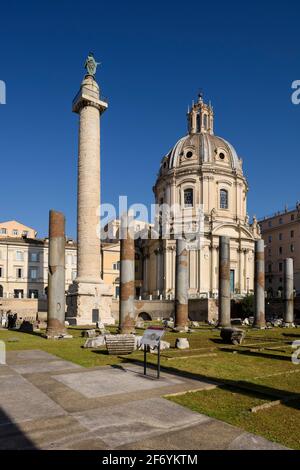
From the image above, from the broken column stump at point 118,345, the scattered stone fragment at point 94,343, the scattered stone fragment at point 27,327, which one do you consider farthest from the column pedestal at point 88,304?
the broken column stump at point 118,345

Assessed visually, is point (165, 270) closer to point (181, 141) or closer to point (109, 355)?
point (181, 141)

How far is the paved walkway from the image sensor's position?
6.51 meters

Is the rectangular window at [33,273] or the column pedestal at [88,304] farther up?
the rectangular window at [33,273]

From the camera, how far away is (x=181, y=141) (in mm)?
71250

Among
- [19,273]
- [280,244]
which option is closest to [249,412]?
[19,273]

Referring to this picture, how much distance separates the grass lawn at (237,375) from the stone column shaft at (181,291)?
321 inches

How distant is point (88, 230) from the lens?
3791cm

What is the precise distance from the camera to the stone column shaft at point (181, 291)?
29.7 metres

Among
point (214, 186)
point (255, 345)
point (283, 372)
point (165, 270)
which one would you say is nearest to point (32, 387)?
point (283, 372)

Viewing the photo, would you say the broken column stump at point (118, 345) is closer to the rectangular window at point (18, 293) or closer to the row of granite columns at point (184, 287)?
the row of granite columns at point (184, 287)

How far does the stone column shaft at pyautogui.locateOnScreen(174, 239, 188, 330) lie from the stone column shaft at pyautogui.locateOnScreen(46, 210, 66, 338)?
919 centimetres

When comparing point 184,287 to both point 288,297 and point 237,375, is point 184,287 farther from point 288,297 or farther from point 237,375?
point 237,375

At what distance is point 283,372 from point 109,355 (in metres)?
6.20

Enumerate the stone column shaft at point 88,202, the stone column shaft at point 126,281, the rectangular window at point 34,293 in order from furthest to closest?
the rectangular window at point 34,293 < the stone column shaft at point 88,202 < the stone column shaft at point 126,281
